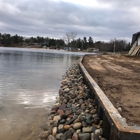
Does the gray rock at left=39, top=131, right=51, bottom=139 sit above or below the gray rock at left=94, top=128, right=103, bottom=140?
below

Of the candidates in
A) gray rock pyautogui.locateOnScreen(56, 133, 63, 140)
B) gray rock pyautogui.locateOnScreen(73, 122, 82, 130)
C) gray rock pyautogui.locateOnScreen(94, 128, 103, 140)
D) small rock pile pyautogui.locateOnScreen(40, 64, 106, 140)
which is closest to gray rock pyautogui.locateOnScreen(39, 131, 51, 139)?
small rock pile pyautogui.locateOnScreen(40, 64, 106, 140)

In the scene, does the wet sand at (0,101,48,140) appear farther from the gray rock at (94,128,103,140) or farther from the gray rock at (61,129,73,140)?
the gray rock at (94,128,103,140)

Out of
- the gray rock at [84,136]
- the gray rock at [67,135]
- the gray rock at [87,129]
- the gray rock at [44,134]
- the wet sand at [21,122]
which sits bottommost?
the wet sand at [21,122]

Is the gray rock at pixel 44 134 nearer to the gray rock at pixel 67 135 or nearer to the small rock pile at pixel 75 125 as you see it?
the small rock pile at pixel 75 125

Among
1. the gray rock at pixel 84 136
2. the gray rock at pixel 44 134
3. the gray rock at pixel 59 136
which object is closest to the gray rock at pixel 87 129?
the gray rock at pixel 84 136

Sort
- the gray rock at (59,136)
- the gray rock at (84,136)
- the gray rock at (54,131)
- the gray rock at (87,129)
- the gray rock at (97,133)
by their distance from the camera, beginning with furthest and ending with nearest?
the gray rock at (54,131) → the gray rock at (59,136) → the gray rock at (87,129) → the gray rock at (84,136) → the gray rock at (97,133)

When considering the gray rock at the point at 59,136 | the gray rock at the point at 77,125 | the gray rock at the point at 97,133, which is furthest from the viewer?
the gray rock at the point at 77,125

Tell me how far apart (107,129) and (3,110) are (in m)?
3.87

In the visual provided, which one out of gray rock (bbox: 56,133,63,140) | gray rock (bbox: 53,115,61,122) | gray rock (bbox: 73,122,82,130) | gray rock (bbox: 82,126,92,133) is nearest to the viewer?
gray rock (bbox: 82,126,92,133)

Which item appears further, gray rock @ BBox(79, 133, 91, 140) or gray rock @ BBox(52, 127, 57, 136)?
gray rock @ BBox(52, 127, 57, 136)

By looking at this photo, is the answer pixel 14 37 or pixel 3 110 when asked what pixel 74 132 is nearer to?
pixel 3 110

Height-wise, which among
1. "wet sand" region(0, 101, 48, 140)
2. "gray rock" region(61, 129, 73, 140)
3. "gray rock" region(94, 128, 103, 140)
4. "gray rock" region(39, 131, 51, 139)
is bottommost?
"wet sand" region(0, 101, 48, 140)

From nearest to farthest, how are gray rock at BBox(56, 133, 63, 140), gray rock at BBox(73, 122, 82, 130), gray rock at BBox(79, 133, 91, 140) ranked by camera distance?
gray rock at BBox(79, 133, 91, 140) → gray rock at BBox(56, 133, 63, 140) → gray rock at BBox(73, 122, 82, 130)

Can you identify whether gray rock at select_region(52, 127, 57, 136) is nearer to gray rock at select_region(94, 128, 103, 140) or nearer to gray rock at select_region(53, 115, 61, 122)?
gray rock at select_region(53, 115, 61, 122)
